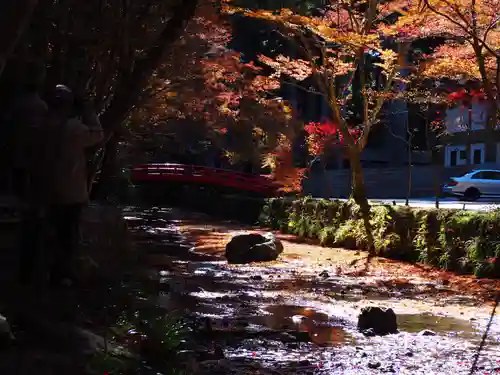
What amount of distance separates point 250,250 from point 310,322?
661 cm

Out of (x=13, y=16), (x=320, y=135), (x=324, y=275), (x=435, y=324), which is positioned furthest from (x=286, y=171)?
(x=13, y=16)

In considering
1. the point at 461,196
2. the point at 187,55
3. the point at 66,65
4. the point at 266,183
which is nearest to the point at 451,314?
the point at 66,65

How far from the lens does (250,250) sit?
1527cm

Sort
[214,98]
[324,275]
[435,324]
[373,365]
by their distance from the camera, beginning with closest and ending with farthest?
[373,365] → [435,324] → [324,275] → [214,98]

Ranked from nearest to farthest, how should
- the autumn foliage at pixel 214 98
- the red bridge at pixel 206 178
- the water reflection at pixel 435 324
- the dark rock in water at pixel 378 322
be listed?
the dark rock in water at pixel 378 322 < the water reflection at pixel 435 324 < the autumn foliage at pixel 214 98 < the red bridge at pixel 206 178

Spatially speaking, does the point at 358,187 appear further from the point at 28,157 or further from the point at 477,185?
the point at 477,185

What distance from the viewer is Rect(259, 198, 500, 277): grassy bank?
12.5 meters

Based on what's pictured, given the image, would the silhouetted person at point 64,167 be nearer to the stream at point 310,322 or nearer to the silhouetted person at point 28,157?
the silhouetted person at point 28,157

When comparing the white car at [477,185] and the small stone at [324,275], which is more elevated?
the white car at [477,185]

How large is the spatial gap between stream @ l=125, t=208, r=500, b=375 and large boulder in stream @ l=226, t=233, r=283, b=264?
21.9 inches

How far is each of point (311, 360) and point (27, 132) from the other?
11.3ft

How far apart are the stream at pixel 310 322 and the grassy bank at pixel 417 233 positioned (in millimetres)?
1086

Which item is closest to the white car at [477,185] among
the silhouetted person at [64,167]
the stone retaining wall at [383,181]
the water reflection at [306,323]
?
the stone retaining wall at [383,181]

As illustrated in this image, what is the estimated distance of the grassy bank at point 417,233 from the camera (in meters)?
12.5
